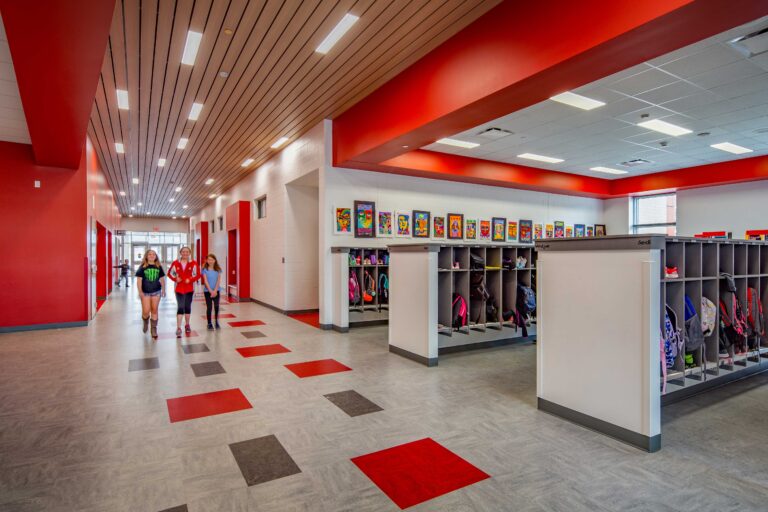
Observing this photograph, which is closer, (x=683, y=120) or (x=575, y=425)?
(x=575, y=425)

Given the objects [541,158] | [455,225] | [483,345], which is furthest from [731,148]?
[483,345]

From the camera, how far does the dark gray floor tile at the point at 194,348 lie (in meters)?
5.68

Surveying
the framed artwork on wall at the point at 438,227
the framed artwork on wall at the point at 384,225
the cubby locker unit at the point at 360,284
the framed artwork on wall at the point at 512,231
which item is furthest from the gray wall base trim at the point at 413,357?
the framed artwork on wall at the point at 512,231

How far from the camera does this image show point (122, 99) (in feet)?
21.4

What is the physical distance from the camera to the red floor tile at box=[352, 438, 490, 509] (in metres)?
2.29

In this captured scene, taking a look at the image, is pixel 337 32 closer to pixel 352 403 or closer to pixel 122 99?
pixel 352 403

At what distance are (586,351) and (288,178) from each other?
7.50m

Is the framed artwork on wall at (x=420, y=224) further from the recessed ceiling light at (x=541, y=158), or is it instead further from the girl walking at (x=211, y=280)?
the girl walking at (x=211, y=280)

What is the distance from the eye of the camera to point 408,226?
9.03m

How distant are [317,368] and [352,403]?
4.18 ft

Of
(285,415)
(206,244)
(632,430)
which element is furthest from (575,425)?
(206,244)

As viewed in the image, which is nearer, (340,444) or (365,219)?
(340,444)

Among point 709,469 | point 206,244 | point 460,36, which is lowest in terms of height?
point 709,469

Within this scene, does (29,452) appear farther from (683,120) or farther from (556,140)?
(683,120)
